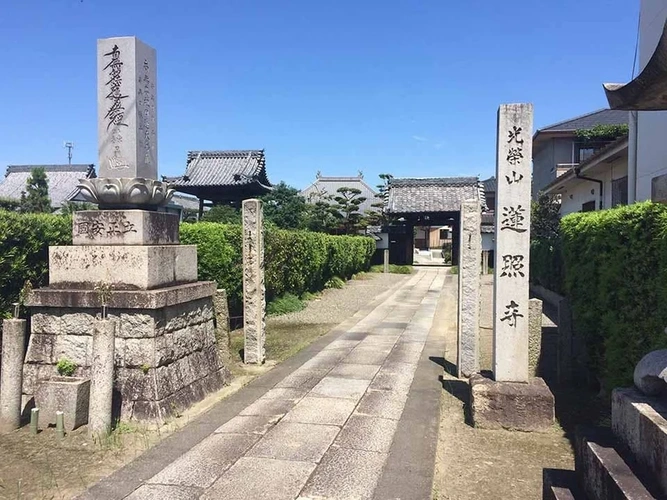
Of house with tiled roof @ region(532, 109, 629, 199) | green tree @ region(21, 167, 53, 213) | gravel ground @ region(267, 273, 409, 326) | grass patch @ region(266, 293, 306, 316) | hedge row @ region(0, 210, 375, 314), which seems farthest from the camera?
green tree @ region(21, 167, 53, 213)

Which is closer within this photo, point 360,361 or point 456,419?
point 456,419

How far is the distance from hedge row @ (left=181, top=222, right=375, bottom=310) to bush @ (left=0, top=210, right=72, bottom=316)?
4059 mm

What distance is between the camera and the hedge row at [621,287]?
4.32m

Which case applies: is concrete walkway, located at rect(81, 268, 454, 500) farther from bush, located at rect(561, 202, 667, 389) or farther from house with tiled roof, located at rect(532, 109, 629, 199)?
house with tiled roof, located at rect(532, 109, 629, 199)

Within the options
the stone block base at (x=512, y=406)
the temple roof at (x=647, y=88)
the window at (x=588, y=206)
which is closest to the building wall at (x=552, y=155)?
the window at (x=588, y=206)

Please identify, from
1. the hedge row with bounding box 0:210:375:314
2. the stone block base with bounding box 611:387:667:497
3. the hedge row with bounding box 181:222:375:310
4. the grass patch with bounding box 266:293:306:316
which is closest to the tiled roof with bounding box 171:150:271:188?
the hedge row with bounding box 0:210:375:314

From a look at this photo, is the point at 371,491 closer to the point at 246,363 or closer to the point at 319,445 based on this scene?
the point at 319,445

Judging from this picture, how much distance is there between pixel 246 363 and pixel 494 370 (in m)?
3.81

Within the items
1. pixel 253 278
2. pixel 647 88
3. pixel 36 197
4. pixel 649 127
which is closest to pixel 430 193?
pixel 36 197

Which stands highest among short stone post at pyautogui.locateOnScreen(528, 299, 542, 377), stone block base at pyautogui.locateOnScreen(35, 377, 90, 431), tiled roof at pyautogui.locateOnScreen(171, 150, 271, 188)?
tiled roof at pyautogui.locateOnScreen(171, 150, 271, 188)

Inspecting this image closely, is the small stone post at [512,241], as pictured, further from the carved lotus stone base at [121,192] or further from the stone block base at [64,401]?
the stone block base at [64,401]

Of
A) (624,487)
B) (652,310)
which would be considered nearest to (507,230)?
(652,310)

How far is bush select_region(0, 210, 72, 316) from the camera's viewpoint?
17.1ft

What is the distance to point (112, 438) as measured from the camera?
4.54 meters
